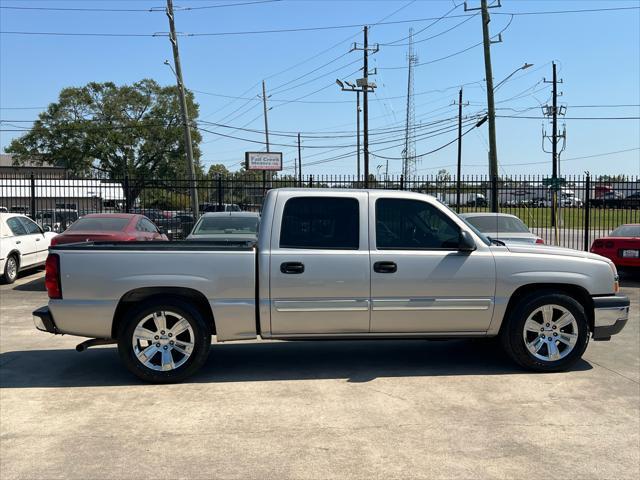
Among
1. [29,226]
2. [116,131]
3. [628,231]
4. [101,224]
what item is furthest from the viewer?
[116,131]

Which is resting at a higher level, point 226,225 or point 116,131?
point 116,131

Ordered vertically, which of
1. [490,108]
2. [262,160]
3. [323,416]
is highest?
[490,108]

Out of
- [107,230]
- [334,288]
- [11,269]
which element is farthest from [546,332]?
[11,269]

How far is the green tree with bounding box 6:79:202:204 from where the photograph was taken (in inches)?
2313

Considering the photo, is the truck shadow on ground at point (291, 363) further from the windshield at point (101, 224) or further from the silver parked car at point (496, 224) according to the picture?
the silver parked car at point (496, 224)

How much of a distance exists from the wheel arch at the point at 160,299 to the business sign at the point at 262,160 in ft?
93.6

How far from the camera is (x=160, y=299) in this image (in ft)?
19.0

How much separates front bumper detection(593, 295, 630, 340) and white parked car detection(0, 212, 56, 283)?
10.7 meters

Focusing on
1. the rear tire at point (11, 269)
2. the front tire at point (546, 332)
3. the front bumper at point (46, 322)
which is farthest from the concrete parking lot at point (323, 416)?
the rear tire at point (11, 269)

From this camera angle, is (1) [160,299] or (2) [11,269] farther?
(2) [11,269]

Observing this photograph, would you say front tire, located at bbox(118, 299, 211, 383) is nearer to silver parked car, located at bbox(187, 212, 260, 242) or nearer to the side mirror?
the side mirror

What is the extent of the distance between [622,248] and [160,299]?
35.3 feet

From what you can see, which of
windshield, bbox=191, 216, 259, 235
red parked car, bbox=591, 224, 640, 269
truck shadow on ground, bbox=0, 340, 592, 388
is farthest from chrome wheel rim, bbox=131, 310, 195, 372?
red parked car, bbox=591, 224, 640, 269

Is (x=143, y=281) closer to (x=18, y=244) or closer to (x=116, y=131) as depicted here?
(x=18, y=244)
